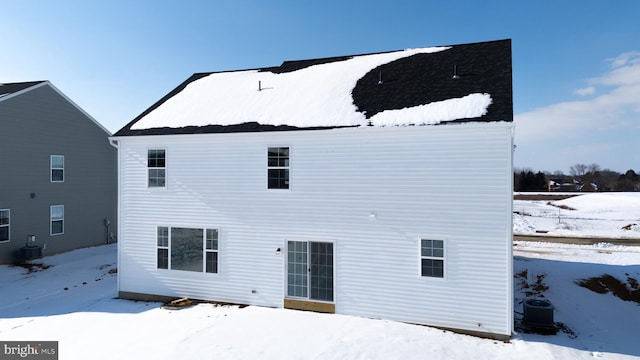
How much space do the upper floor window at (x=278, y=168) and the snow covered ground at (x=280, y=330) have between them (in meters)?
3.67

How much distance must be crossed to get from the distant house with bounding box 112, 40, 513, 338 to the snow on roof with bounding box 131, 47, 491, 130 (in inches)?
2.6

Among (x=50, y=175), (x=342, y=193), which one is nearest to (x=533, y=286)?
(x=342, y=193)

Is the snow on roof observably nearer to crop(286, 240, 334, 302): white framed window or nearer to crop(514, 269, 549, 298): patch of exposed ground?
crop(286, 240, 334, 302): white framed window

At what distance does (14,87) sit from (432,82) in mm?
21815

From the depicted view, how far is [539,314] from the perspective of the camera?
9688mm

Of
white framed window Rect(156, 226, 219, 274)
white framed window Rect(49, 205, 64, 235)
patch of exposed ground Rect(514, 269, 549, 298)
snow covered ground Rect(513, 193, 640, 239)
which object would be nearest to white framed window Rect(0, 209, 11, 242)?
white framed window Rect(49, 205, 64, 235)

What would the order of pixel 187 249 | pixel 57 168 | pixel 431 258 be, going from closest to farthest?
1. pixel 431 258
2. pixel 187 249
3. pixel 57 168

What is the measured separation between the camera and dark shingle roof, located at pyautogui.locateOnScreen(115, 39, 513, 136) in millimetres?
10616

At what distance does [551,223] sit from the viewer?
30.0 meters

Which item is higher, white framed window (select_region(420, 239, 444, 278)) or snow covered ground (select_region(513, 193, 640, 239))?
white framed window (select_region(420, 239, 444, 278))

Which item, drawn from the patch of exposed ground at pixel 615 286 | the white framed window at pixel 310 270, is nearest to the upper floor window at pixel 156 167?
the white framed window at pixel 310 270

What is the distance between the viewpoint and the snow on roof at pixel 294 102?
10328 mm

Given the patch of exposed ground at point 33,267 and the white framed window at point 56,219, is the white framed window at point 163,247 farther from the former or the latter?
the white framed window at point 56,219

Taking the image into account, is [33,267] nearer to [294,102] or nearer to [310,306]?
[310,306]
